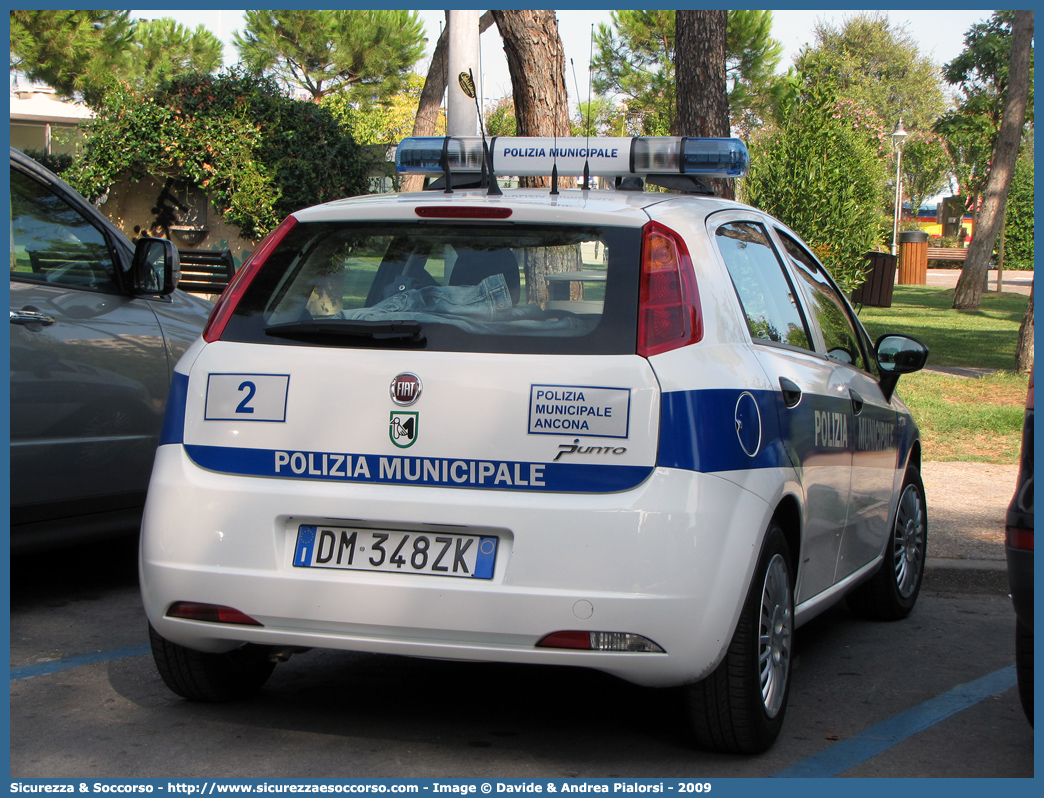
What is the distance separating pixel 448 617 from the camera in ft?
10.7

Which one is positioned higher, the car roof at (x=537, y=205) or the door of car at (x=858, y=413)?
the car roof at (x=537, y=205)

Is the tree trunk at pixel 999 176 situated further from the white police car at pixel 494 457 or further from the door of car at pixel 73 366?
the white police car at pixel 494 457

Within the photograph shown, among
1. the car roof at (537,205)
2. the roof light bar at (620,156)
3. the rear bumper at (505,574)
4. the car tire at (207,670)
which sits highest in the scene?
the roof light bar at (620,156)

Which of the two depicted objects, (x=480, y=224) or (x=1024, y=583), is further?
(x=480, y=224)

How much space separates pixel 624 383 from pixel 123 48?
4330 cm

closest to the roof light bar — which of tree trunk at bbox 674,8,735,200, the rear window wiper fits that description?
the rear window wiper

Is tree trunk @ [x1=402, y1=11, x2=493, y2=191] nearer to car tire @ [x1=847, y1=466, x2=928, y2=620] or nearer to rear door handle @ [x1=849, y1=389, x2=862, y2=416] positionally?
car tire @ [x1=847, y1=466, x2=928, y2=620]

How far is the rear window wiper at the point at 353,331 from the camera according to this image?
344 centimetres

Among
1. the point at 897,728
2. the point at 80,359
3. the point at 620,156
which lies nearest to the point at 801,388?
the point at 897,728

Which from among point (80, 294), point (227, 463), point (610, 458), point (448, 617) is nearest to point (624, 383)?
point (610, 458)

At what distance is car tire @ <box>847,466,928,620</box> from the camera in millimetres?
5301

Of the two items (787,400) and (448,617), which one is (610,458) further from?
(787,400)

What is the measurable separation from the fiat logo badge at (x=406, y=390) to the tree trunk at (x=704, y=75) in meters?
6.83

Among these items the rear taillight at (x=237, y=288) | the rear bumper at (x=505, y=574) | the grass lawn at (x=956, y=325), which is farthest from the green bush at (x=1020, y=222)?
the rear bumper at (x=505, y=574)
